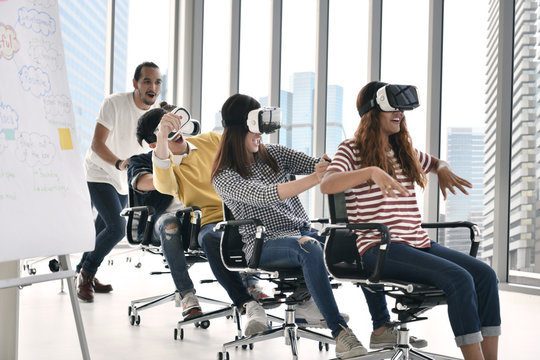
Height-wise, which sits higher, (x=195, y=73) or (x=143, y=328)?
(x=195, y=73)

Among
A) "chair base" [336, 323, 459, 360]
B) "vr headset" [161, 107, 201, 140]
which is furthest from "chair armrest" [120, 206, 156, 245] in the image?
"chair base" [336, 323, 459, 360]

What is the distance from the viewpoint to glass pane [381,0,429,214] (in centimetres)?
541

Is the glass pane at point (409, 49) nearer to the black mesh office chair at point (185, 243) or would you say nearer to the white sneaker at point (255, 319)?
the black mesh office chair at point (185, 243)

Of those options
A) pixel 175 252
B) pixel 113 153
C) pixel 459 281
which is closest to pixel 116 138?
pixel 113 153

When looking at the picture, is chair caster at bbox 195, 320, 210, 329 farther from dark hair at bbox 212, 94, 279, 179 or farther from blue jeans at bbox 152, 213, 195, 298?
dark hair at bbox 212, 94, 279, 179

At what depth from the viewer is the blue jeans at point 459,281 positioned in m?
1.97

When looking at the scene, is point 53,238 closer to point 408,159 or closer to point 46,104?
point 46,104

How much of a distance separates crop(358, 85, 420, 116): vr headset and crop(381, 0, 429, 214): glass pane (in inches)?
123

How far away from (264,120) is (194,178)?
0.76 metres

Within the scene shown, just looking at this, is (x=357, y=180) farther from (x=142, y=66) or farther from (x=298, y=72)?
(x=298, y=72)

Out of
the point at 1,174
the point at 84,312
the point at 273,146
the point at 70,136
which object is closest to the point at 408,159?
the point at 273,146

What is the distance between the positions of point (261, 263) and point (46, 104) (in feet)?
3.39

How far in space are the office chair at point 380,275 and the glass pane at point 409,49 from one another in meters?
3.08

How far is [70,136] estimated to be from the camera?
7.35 feet
